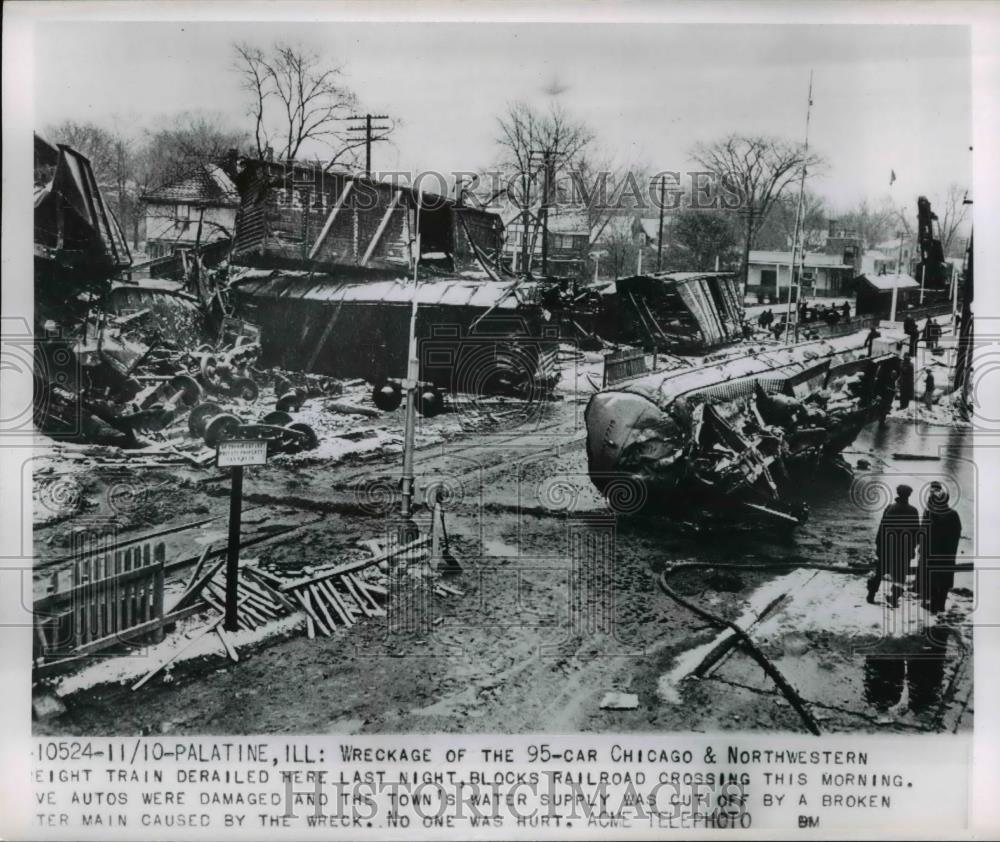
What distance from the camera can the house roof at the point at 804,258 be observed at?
3.09 m

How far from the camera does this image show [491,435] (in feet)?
10.2

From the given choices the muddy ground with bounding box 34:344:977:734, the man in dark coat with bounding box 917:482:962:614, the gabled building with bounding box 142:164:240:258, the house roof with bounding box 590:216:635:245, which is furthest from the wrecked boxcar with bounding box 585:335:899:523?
the gabled building with bounding box 142:164:240:258

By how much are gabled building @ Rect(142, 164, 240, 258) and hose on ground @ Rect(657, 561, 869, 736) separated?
282cm

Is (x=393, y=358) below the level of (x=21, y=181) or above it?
below

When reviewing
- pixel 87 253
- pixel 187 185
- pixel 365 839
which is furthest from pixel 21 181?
pixel 365 839

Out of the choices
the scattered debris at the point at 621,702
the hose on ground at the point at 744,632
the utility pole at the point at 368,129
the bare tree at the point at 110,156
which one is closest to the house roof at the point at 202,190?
the bare tree at the point at 110,156

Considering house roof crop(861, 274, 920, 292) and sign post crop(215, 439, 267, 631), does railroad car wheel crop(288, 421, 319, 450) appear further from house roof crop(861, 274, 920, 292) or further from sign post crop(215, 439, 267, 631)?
house roof crop(861, 274, 920, 292)

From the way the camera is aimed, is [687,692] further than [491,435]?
No

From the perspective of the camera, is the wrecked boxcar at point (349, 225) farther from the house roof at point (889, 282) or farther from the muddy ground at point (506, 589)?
the house roof at point (889, 282)

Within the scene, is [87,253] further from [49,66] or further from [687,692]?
[687,692]

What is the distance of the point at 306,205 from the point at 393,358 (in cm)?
87

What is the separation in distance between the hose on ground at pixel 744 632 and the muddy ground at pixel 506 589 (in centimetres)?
3

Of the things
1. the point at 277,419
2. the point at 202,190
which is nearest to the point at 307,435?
the point at 277,419

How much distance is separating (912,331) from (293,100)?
326 cm
